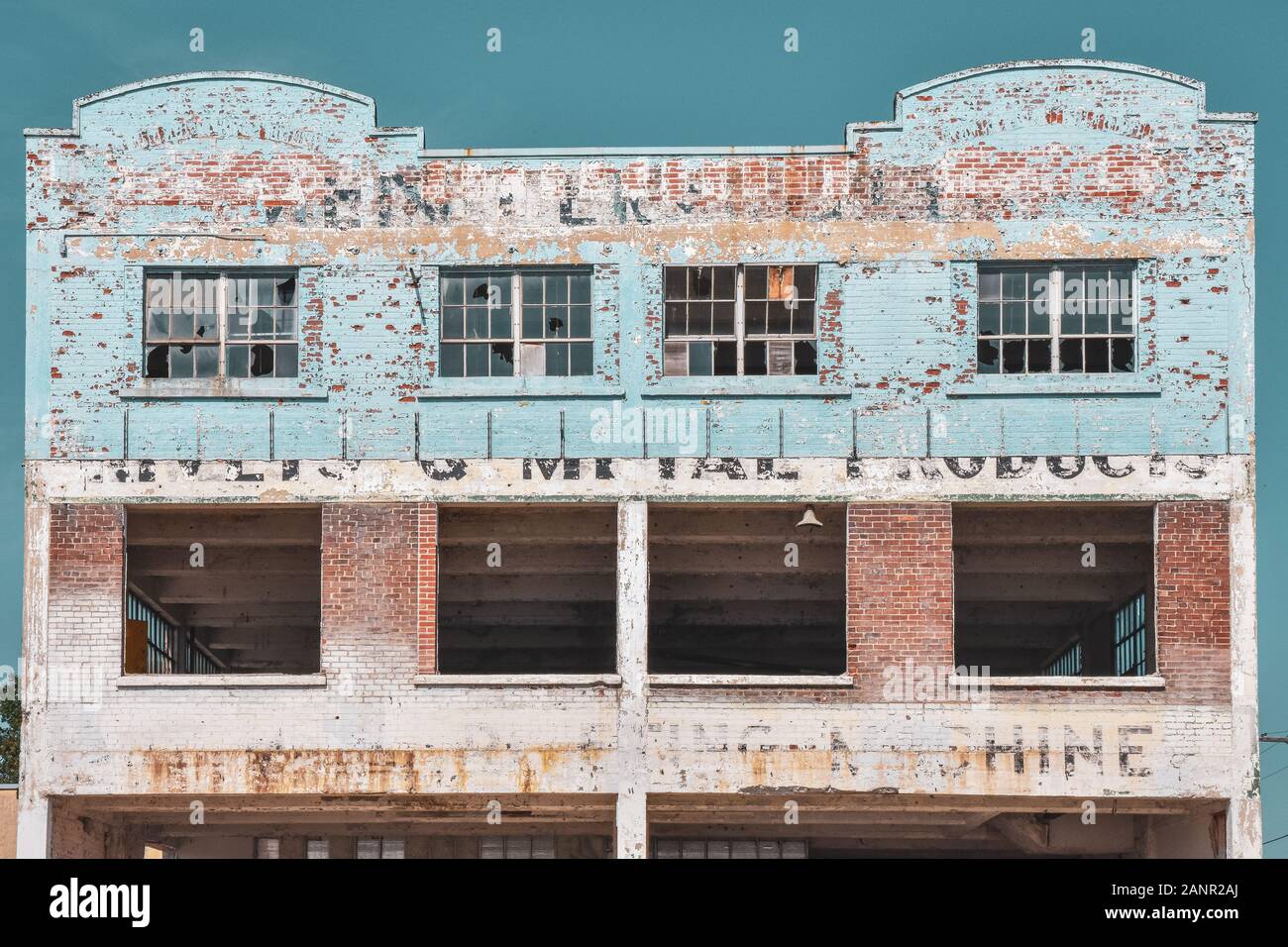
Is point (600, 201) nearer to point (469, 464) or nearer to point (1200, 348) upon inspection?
point (469, 464)

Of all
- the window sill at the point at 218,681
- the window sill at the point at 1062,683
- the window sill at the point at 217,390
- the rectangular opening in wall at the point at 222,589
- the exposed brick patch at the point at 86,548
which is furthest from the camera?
the rectangular opening in wall at the point at 222,589

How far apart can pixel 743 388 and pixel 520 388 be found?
9.71ft

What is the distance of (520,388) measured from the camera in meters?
26.1

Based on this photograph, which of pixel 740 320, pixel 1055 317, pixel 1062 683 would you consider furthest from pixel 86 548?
pixel 1055 317

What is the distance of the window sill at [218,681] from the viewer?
25.6 m

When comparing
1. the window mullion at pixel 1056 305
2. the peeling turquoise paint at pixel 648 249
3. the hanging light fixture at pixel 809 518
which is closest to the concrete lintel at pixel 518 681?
the peeling turquoise paint at pixel 648 249

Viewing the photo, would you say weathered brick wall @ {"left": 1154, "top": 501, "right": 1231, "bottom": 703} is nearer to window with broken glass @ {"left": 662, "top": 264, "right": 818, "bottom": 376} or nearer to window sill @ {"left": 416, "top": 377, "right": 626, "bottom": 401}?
window with broken glass @ {"left": 662, "top": 264, "right": 818, "bottom": 376}

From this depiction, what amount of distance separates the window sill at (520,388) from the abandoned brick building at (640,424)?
0.19ft

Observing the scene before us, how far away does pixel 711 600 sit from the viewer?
30188 millimetres

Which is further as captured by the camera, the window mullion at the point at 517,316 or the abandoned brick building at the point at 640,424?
the window mullion at the point at 517,316

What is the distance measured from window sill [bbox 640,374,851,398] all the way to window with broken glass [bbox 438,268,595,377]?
3.63ft

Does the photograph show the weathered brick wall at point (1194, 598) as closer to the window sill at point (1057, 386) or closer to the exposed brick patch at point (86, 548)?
the window sill at point (1057, 386)

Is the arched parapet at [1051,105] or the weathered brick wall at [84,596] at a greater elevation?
the arched parapet at [1051,105]

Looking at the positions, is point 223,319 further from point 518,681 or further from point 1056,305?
point 1056,305
